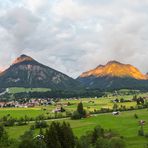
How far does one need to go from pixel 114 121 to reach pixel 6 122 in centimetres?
5332

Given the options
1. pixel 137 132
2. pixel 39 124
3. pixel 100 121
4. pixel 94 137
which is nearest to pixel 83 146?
pixel 94 137

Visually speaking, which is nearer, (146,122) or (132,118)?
(146,122)

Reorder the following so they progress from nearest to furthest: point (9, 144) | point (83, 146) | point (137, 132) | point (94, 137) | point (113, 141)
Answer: point (9, 144) → point (83, 146) → point (113, 141) → point (94, 137) → point (137, 132)

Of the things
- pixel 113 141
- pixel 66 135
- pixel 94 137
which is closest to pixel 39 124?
pixel 94 137

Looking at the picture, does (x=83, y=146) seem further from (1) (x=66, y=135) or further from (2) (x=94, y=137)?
(2) (x=94, y=137)

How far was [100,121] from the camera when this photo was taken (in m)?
188

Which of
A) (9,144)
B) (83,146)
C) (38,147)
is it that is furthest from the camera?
(83,146)

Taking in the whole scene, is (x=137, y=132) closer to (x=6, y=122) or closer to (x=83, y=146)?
(x=83, y=146)

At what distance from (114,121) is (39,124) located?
37042 millimetres

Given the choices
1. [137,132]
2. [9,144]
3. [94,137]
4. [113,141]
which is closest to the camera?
[9,144]

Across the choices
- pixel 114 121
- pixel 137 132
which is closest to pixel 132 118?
pixel 114 121

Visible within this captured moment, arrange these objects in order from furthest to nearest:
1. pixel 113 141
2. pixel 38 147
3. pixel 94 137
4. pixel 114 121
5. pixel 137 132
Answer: pixel 114 121
pixel 137 132
pixel 94 137
pixel 113 141
pixel 38 147

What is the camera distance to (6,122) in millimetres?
193375

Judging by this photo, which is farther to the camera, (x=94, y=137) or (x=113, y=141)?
(x=94, y=137)
